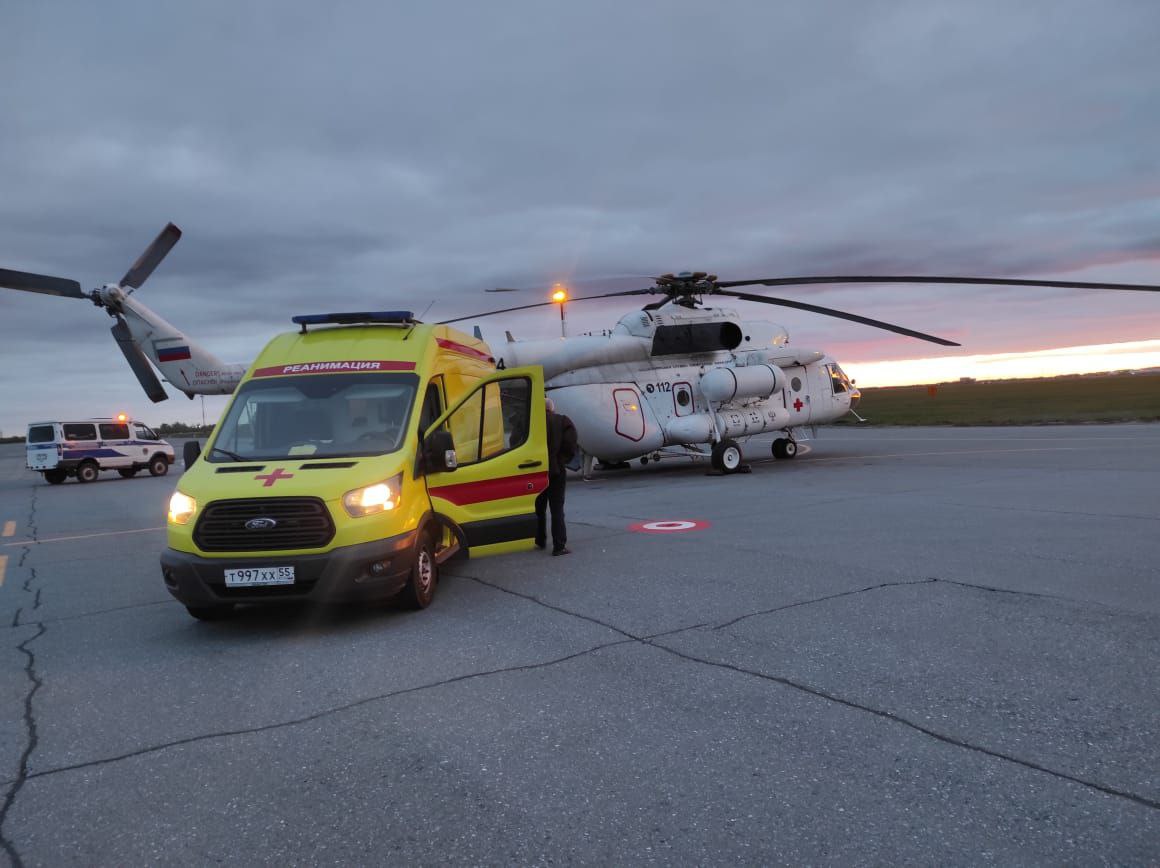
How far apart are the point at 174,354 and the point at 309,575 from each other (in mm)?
16660

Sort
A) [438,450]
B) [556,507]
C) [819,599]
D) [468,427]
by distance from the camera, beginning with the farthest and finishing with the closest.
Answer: [556,507]
[468,427]
[438,450]
[819,599]

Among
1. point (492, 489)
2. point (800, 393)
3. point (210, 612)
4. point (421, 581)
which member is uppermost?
point (800, 393)

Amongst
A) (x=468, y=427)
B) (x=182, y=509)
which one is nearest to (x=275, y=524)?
(x=182, y=509)

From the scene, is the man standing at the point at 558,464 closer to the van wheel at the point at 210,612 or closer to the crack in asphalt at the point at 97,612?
the van wheel at the point at 210,612

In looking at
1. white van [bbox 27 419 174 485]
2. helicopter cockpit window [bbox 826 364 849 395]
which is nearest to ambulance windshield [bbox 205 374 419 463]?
helicopter cockpit window [bbox 826 364 849 395]

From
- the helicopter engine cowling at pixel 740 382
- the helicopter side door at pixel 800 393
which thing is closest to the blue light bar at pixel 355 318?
the helicopter engine cowling at pixel 740 382

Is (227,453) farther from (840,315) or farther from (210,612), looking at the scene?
(840,315)

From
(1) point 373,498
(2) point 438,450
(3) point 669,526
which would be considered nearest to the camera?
(1) point 373,498

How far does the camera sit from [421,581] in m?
6.50

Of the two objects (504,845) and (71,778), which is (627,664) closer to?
(504,845)

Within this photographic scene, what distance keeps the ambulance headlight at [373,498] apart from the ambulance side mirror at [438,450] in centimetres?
55

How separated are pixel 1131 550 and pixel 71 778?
28.1ft

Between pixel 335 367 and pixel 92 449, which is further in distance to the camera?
pixel 92 449

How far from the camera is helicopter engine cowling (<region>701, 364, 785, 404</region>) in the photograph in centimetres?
1756
